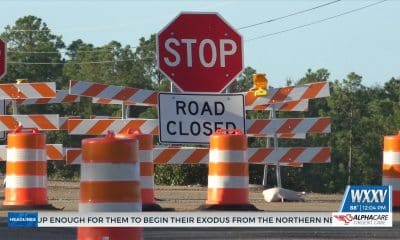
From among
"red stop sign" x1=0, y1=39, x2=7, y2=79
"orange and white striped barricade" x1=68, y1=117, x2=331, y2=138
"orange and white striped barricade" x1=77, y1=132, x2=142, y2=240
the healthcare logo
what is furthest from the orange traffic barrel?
"orange and white striped barricade" x1=77, y1=132, x2=142, y2=240

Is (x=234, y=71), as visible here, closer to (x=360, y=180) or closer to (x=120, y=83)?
(x=360, y=180)

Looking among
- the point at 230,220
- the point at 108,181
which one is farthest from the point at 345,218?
the point at 108,181

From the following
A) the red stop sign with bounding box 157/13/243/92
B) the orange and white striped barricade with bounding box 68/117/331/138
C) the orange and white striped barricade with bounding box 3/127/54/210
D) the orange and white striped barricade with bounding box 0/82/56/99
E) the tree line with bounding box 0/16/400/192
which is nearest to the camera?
the orange and white striped barricade with bounding box 3/127/54/210

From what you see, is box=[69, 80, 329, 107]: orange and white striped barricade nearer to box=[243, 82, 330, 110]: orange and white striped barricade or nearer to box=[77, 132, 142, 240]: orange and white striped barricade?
box=[243, 82, 330, 110]: orange and white striped barricade

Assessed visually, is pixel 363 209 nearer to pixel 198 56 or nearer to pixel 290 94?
pixel 198 56

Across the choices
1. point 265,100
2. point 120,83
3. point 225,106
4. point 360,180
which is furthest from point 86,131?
point 120,83

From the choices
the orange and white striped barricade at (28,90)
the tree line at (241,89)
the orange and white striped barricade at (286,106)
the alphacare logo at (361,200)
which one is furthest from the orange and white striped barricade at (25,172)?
the tree line at (241,89)

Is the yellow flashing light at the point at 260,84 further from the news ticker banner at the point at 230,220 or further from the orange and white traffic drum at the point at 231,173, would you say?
the news ticker banner at the point at 230,220

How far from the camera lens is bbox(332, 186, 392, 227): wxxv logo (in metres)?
11.8

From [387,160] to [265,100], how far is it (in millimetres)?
3203

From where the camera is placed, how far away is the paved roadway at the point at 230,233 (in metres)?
11.3

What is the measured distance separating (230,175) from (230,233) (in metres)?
2.30

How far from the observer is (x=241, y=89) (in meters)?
62.2

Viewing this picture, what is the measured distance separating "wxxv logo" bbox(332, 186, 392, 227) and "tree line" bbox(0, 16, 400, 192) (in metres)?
42.6
